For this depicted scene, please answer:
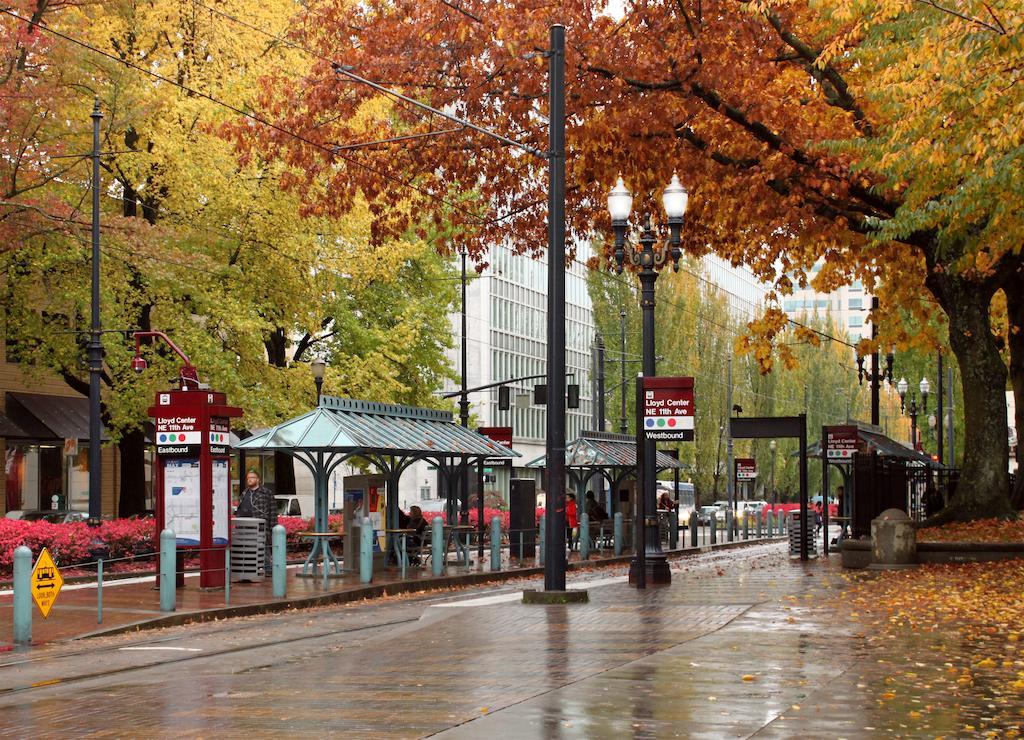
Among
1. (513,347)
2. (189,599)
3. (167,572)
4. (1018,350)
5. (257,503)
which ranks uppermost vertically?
(513,347)

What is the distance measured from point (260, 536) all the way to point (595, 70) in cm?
994

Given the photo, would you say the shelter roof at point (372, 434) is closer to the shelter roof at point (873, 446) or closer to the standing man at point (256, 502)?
the standing man at point (256, 502)

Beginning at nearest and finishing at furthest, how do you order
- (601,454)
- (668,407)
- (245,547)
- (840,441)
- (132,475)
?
(668,407)
(245,547)
(840,441)
(601,454)
(132,475)

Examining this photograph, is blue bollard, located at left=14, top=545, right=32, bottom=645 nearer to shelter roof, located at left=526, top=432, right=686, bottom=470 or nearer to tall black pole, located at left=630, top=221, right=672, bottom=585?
tall black pole, located at left=630, top=221, right=672, bottom=585

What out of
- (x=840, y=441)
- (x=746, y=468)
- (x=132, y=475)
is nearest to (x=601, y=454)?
(x=840, y=441)

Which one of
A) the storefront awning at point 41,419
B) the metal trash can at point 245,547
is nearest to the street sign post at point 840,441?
the metal trash can at point 245,547

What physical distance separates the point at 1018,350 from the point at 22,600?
23344mm

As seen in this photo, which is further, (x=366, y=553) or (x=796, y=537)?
(x=796, y=537)

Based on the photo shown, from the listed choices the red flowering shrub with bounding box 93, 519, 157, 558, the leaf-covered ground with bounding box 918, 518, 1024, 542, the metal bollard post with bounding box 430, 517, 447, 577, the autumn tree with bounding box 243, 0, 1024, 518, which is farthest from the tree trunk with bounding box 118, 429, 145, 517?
the leaf-covered ground with bounding box 918, 518, 1024, 542

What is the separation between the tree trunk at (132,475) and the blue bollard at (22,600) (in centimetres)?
2417

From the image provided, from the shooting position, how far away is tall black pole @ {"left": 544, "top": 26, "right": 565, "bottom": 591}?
19.6m

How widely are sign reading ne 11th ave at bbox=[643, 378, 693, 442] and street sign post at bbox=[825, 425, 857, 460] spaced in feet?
35.4

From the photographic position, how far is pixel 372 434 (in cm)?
2711

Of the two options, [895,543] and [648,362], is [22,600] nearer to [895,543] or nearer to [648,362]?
[648,362]
